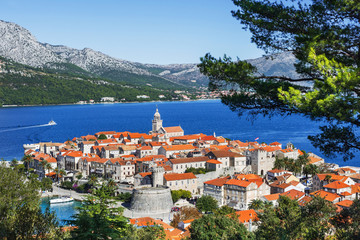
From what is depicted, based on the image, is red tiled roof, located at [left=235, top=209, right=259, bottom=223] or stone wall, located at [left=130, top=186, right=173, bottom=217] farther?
stone wall, located at [left=130, top=186, right=173, bottom=217]

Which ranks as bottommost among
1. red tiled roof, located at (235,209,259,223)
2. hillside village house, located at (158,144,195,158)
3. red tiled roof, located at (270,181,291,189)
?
red tiled roof, located at (270,181,291,189)

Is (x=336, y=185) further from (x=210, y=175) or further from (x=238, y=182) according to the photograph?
(x=210, y=175)

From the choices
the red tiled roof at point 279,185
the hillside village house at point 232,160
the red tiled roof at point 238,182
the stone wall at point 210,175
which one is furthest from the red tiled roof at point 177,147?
the red tiled roof at point 279,185

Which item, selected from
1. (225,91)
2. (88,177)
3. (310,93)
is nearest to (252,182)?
(88,177)

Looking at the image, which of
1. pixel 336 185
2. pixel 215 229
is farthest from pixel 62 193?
pixel 336 185

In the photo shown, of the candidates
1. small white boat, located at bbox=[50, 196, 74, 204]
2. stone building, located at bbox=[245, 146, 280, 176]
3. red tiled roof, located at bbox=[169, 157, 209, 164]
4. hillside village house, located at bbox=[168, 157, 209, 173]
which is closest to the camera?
small white boat, located at bbox=[50, 196, 74, 204]

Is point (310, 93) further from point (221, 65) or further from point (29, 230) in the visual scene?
point (29, 230)

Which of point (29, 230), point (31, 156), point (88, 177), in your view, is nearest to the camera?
point (29, 230)

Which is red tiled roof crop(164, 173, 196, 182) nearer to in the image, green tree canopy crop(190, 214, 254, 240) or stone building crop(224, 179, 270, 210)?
stone building crop(224, 179, 270, 210)

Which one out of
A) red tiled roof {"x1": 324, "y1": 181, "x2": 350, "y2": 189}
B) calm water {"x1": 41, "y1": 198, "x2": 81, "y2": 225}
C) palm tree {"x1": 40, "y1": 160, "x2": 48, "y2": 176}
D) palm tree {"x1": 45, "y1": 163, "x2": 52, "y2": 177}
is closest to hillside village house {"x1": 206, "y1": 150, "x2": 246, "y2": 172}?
red tiled roof {"x1": 324, "y1": 181, "x2": 350, "y2": 189}
